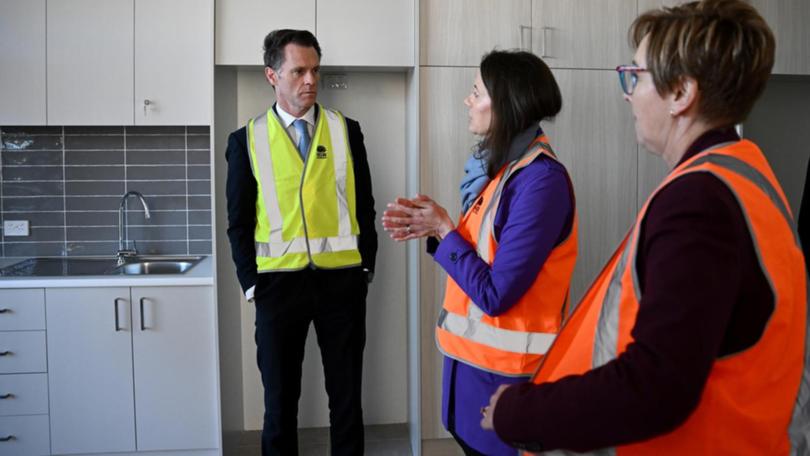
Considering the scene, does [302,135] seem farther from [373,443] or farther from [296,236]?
[373,443]

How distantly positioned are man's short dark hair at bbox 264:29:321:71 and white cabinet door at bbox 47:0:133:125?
32.0 inches

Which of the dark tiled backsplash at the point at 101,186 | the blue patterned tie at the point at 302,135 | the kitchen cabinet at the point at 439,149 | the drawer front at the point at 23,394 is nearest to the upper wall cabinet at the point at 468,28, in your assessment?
the kitchen cabinet at the point at 439,149

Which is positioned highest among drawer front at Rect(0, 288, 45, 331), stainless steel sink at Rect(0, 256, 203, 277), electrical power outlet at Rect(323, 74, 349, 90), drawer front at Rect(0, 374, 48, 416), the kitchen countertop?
electrical power outlet at Rect(323, 74, 349, 90)

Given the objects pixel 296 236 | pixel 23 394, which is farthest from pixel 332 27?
pixel 23 394

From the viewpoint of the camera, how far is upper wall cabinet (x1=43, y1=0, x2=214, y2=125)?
2.95m

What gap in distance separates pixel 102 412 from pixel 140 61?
1567 mm

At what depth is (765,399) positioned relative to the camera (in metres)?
0.80

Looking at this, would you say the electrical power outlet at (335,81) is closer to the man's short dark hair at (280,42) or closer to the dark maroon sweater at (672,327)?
the man's short dark hair at (280,42)

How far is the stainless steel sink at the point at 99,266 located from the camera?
294 centimetres

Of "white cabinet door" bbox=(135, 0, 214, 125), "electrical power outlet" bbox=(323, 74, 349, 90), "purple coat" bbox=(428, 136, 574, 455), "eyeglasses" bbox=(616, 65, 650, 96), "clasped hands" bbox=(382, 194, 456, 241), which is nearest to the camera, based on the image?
"eyeglasses" bbox=(616, 65, 650, 96)

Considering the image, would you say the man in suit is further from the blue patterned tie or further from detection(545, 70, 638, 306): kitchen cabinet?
detection(545, 70, 638, 306): kitchen cabinet

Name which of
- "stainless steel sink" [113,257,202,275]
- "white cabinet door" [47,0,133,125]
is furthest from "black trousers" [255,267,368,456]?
"white cabinet door" [47,0,133,125]

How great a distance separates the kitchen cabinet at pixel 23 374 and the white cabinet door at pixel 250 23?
1296 mm

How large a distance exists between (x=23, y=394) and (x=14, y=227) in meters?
0.93
